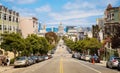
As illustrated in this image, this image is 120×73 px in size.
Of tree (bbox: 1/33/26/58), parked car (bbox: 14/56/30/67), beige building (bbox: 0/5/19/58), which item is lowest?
parked car (bbox: 14/56/30/67)

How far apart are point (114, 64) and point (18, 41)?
16.4 m

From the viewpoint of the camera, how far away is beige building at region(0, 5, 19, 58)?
77213 millimetres

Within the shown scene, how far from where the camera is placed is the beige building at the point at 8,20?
77.2 meters

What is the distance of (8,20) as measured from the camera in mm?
82375

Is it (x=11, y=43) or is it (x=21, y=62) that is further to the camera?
(x=11, y=43)

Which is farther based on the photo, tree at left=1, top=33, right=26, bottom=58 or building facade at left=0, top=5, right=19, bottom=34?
building facade at left=0, top=5, right=19, bottom=34

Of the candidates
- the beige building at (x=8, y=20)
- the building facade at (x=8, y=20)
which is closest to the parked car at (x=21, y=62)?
the beige building at (x=8, y=20)

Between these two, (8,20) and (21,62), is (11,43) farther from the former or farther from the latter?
(8,20)

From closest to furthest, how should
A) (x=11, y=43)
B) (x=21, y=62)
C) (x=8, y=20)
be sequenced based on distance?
(x=21, y=62) < (x=11, y=43) < (x=8, y=20)

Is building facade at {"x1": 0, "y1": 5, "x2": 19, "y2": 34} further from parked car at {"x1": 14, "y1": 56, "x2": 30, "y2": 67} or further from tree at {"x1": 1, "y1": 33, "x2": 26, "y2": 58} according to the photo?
parked car at {"x1": 14, "y1": 56, "x2": 30, "y2": 67}

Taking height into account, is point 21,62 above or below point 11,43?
below

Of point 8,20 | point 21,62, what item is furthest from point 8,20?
point 21,62

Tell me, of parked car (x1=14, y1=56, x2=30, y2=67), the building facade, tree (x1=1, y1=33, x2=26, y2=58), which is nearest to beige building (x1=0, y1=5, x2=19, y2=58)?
the building facade

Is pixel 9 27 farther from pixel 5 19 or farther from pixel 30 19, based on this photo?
pixel 30 19
